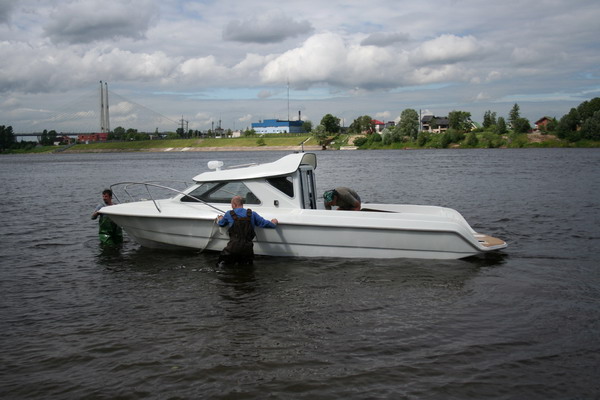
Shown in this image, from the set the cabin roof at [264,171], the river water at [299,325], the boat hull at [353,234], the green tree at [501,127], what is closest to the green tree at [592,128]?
the green tree at [501,127]

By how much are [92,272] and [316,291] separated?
17.7ft

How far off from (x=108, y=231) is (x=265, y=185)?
518 cm

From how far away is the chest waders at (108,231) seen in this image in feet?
47.1

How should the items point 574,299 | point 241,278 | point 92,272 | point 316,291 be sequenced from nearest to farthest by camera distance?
1. point 574,299
2. point 316,291
3. point 241,278
4. point 92,272

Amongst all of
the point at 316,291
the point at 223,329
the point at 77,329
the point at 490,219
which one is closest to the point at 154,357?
the point at 223,329

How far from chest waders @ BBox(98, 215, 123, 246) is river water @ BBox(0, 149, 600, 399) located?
383 millimetres

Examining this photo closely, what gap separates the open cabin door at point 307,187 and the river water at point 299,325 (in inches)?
57.9

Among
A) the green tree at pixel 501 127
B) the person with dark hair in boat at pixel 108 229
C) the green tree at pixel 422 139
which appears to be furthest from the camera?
the green tree at pixel 422 139

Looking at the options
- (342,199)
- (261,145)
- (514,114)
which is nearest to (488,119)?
(514,114)

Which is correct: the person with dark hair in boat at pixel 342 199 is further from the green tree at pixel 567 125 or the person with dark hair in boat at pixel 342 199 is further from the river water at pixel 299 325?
the green tree at pixel 567 125

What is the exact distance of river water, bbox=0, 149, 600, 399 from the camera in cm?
634

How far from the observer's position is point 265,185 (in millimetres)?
12141

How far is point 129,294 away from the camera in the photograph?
10.1m

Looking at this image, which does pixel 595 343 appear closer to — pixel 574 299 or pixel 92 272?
pixel 574 299
